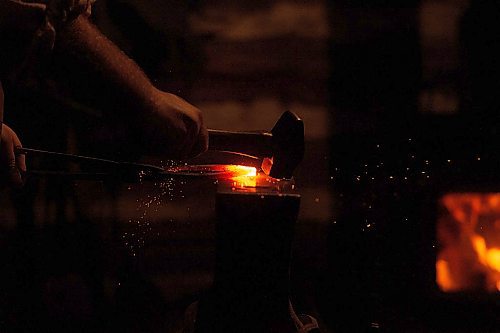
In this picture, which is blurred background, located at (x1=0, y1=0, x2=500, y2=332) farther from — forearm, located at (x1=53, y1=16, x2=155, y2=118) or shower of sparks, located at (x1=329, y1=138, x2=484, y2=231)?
forearm, located at (x1=53, y1=16, x2=155, y2=118)

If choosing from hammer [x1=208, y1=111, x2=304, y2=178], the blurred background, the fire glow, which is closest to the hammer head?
hammer [x1=208, y1=111, x2=304, y2=178]

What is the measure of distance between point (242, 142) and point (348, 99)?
3.47ft

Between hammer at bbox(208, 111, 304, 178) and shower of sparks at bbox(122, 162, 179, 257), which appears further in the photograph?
shower of sparks at bbox(122, 162, 179, 257)

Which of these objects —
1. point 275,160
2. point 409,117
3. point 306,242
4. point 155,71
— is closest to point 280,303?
point 275,160

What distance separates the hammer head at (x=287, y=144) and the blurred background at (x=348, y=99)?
896 mm

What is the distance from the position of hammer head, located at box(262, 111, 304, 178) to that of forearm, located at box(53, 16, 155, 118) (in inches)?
17.2

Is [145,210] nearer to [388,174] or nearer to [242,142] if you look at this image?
[242,142]

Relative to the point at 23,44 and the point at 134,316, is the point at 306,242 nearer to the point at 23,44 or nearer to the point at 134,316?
the point at 134,316

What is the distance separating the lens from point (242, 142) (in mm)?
1390

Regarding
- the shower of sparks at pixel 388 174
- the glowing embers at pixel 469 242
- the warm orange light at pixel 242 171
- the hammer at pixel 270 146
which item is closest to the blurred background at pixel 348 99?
the shower of sparks at pixel 388 174

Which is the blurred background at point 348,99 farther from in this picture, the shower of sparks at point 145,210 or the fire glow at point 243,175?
the fire glow at point 243,175

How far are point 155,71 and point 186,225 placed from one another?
84 centimetres

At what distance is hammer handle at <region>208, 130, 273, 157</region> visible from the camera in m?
1.38

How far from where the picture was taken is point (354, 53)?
7.40 ft
